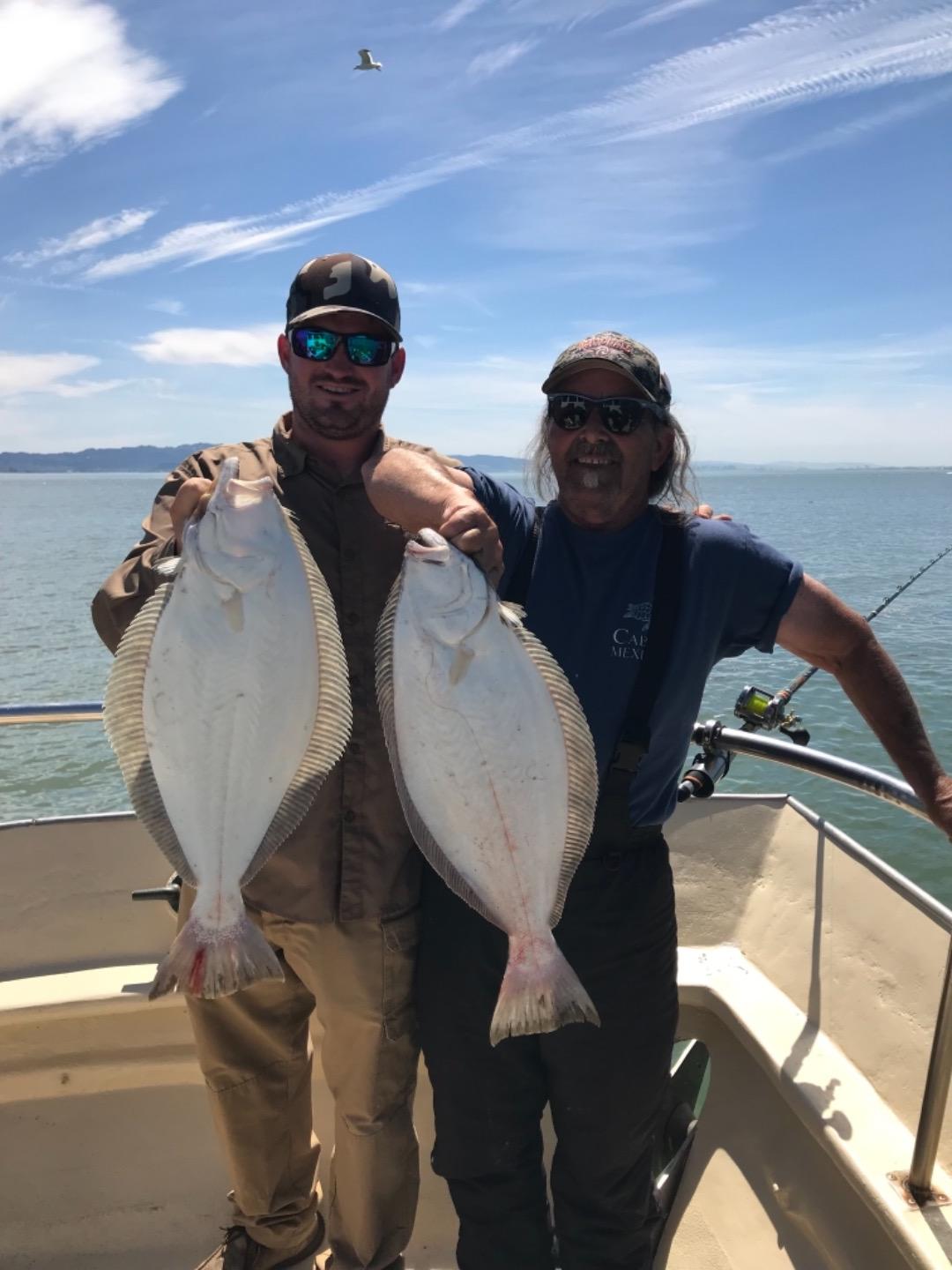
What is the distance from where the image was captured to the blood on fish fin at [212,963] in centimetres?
189

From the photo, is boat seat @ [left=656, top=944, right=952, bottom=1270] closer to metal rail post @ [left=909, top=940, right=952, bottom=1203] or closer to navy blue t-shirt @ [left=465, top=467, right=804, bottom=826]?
metal rail post @ [left=909, top=940, right=952, bottom=1203]

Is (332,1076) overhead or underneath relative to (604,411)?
underneath

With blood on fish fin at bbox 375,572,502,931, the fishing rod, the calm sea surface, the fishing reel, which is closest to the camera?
blood on fish fin at bbox 375,572,502,931

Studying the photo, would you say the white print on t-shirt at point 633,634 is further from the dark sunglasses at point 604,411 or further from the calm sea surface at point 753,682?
the calm sea surface at point 753,682

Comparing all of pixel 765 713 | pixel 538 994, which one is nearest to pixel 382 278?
pixel 538 994

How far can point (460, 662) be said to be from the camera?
199 centimetres

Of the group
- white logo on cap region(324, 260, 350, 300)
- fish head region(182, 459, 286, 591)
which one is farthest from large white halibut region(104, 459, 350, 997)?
white logo on cap region(324, 260, 350, 300)

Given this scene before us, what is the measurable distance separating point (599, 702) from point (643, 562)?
420mm

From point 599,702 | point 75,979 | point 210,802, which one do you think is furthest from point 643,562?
point 75,979

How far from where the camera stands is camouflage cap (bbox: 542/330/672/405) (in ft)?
7.83

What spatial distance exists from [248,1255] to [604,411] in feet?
9.20

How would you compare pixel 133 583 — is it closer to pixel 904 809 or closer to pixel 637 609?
pixel 637 609

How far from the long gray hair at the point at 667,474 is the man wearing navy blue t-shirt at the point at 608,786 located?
0.39ft

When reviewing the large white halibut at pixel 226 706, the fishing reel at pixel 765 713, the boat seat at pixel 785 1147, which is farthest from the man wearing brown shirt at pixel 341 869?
the fishing reel at pixel 765 713
